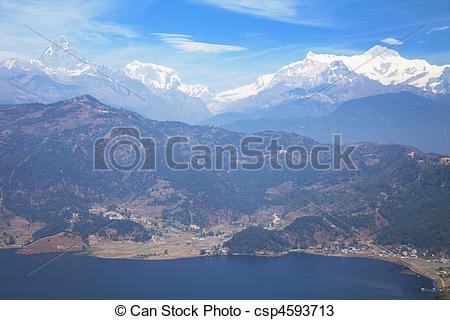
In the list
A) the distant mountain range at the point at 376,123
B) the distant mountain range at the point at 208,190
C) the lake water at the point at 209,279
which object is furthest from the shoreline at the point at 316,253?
the distant mountain range at the point at 376,123

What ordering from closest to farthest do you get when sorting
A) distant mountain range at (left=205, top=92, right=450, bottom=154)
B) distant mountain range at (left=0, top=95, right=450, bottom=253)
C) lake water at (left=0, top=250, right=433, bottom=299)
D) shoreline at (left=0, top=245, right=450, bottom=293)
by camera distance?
lake water at (left=0, top=250, right=433, bottom=299) < shoreline at (left=0, top=245, right=450, bottom=293) < distant mountain range at (left=0, top=95, right=450, bottom=253) < distant mountain range at (left=205, top=92, right=450, bottom=154)

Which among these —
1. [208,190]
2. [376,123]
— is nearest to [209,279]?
[208,190]

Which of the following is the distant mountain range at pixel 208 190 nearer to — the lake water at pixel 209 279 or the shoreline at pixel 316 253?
the shoreline at pixel 316 253

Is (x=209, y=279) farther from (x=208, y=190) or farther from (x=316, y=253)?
(x=208, y=190)

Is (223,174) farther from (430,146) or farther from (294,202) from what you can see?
(430,146)

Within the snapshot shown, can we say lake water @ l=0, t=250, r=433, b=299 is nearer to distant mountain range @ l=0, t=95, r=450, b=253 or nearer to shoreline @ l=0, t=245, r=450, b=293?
→ shoreline @ l=0, t=245, r=450, b=293

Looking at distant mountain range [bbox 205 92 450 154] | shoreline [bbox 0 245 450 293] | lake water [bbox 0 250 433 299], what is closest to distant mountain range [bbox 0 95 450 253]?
shoreline [bbox 0 245 450 293]

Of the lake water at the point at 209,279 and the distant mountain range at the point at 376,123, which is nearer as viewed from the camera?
the lake water at the point at 209,279

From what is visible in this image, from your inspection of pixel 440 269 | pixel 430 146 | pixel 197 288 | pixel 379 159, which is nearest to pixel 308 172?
pixel 379 159
